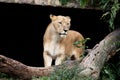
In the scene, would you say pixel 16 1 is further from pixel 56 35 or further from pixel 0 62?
pixel 0 62

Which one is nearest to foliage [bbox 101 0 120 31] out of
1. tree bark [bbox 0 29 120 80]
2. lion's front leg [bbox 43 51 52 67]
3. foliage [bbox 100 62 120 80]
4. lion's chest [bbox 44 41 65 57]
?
tree bark [bbox 0 29 120 80]

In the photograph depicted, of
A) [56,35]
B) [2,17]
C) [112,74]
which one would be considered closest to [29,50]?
[2,17]

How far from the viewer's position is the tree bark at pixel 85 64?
7.67 m

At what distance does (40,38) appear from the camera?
13.0 m

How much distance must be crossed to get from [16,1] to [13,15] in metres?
3.08

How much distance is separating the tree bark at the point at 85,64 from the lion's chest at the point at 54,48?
993 millimetres

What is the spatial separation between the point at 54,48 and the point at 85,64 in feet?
5.44

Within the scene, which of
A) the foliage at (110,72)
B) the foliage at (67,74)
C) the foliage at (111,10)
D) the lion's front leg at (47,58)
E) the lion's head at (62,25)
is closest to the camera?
the foliage at (67,74)

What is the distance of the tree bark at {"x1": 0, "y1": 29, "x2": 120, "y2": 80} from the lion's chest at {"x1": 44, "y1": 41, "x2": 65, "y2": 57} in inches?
39.1

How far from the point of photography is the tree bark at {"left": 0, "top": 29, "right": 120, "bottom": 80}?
7.67m

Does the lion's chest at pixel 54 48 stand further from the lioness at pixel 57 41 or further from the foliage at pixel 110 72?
the foliage at pixel 110 72

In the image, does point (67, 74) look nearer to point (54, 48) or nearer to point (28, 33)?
point (54, 48)

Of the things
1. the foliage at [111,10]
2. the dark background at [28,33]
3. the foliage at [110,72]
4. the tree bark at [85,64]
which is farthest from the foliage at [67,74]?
the dark background at [28,33]

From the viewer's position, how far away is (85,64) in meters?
7.95
